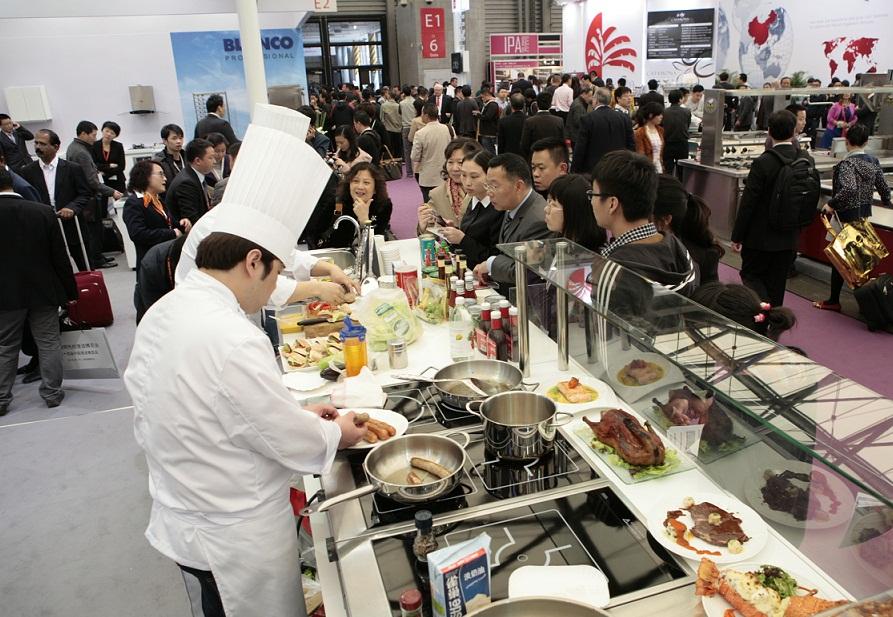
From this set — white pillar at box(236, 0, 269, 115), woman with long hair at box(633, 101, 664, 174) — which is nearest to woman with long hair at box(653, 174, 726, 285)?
white pillar at box(236, 0, 269, 115)

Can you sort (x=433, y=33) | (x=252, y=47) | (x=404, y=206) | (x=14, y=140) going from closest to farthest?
1. (x=252, y=47)
2. (x=14, y=140)
3. (x=404, y=206)
4. (x=433, y=33)

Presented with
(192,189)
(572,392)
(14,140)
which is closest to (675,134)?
(192,189)

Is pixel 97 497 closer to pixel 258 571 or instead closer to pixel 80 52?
pixel 258 571

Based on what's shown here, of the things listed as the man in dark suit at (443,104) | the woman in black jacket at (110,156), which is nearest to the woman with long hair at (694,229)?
the woman in black jacket at (110,156)

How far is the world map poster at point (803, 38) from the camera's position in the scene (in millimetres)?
11211

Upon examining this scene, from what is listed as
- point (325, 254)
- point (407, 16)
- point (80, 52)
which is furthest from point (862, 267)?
point (407, 16)

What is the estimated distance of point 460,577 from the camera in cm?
125

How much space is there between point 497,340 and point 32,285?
338 cm

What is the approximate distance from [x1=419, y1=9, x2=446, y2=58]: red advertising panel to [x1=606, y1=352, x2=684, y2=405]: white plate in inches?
643

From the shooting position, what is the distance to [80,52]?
8.54m

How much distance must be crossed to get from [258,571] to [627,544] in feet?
3.07

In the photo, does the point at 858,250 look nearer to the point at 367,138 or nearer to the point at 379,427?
the point at 379,427

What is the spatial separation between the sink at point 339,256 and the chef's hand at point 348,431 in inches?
99.2

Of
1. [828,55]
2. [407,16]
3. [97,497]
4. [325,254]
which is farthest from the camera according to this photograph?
[407,16]
